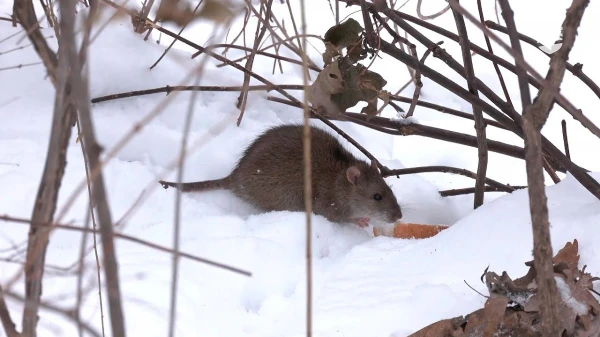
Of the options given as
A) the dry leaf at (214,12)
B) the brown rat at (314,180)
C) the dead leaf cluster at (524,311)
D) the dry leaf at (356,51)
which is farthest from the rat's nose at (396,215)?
the dry leaf at (214,12)

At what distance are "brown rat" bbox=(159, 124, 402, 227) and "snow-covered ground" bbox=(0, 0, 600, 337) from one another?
0.11 m

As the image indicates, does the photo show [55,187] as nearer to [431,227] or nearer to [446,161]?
[431,227]

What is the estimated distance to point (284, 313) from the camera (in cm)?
266

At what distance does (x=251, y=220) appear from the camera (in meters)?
3.62

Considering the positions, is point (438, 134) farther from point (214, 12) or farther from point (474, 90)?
point (214, 12)

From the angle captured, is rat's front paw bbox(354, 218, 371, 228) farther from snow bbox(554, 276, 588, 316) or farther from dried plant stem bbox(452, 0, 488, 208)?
snow bbox(554, 276, 588, 316)

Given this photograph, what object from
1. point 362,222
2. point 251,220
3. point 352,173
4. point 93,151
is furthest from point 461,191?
point 93,151

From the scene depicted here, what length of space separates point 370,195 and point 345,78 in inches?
61.8

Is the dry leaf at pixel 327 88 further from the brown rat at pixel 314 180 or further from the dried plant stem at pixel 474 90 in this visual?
the brown rat at pixel 314 180

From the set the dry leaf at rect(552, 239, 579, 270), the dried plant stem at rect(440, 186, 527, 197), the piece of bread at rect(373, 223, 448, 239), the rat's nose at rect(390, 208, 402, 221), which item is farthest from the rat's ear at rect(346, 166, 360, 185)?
the dry leaf at rect(552, 239, 579, 270)

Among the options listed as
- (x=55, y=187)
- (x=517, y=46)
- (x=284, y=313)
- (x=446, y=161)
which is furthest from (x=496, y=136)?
(x=55, y=187)

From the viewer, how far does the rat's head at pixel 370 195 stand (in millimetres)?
4629

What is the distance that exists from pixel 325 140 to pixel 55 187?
11.4 feet

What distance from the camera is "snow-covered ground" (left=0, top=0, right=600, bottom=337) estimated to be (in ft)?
8.27
